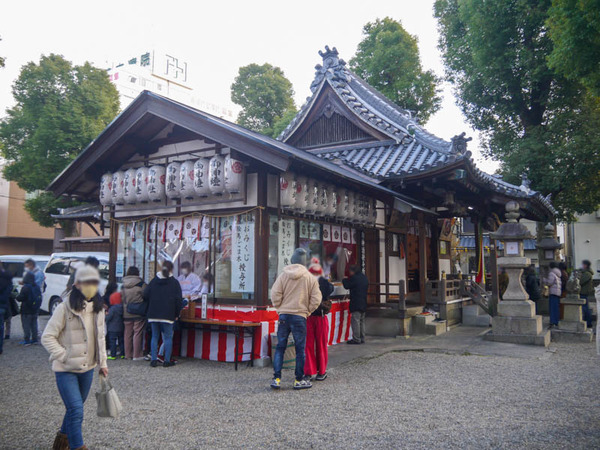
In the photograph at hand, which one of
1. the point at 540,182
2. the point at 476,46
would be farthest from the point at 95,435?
the point at 476,46

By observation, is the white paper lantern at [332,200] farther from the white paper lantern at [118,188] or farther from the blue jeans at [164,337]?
the white paper lantern at [118,188]

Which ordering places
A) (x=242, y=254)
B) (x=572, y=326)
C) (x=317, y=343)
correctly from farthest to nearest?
(x=572, y=326) → (x=242, y=254) → (x=317, y=343)

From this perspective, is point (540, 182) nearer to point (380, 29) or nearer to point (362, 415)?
point (380, 29)

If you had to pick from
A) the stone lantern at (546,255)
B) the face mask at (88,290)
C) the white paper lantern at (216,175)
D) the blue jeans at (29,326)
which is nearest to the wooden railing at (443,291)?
the stone lantern at (546,255)

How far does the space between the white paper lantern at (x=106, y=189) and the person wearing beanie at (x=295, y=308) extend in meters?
5.50

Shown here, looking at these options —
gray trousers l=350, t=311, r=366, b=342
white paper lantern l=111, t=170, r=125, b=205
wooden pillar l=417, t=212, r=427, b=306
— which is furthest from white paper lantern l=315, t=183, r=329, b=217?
white paper lantern l=111, t=170, r=125, b=205

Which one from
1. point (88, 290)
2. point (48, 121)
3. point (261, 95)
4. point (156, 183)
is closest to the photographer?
point (88, 290)

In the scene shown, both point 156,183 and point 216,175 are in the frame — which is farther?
point 156,183

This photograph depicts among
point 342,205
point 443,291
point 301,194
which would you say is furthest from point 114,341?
point 443,291

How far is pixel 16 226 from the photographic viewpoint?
1219 inches

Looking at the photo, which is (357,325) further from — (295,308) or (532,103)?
(532,103)

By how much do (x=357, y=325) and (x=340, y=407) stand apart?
4.80 meters

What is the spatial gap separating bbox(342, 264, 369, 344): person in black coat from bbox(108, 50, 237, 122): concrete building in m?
51.2

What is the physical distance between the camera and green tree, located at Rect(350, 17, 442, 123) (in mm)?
24297
